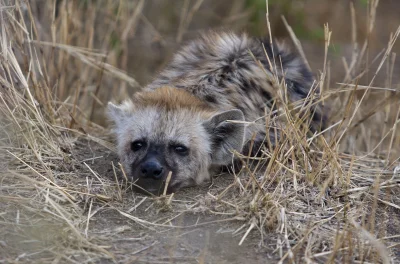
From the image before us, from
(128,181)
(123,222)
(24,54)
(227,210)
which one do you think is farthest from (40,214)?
(24,54)

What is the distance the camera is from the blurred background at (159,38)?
571 cm

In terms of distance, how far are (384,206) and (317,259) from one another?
92 centimetres

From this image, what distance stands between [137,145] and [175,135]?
0.84 ft

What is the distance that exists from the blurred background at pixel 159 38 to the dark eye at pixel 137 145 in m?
0.88

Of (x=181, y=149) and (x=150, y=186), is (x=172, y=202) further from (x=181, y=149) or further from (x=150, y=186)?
(x=181, y=149)

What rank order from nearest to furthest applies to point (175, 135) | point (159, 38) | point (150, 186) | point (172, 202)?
point (172, 202) → point (150, 186) → point (175, 135) → point (159, 38)

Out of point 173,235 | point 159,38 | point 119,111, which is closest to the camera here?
point 173,235

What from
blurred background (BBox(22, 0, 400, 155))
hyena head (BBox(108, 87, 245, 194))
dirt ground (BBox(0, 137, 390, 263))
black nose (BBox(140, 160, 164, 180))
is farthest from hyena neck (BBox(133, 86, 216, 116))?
blurred background (BBox(22, 0, 400, 155))

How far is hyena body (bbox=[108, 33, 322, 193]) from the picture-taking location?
4.20m

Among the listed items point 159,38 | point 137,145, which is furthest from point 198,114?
point 159,38

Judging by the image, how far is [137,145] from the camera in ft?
14.1

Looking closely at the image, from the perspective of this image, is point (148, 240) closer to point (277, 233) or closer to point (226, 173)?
point (277, 233)

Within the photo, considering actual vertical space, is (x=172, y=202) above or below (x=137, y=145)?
below

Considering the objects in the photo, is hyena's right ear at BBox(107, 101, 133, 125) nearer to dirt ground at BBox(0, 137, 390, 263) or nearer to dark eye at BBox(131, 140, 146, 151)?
dark eye at BBox(131, 140, 146, 151)
